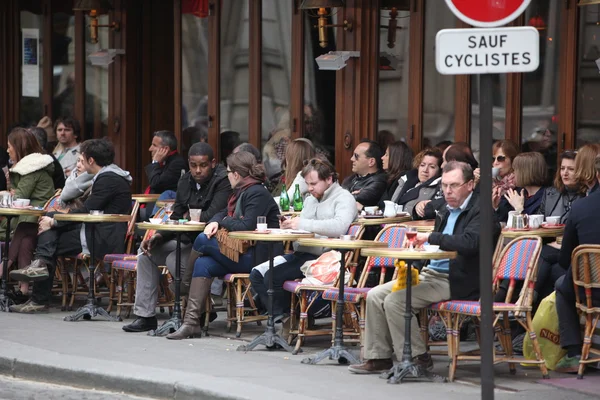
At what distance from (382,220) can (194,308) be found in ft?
5.68

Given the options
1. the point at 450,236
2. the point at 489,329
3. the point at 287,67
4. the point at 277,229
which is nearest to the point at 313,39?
the point at 287,67

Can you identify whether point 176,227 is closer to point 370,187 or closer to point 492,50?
point 370,187

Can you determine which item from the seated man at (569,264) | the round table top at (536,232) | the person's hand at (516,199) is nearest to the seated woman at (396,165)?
the person's hand at (516,199)

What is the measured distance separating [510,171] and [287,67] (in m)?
3.58

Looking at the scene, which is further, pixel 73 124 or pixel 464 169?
pixel 73 124

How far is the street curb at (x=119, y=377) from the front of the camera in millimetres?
7719

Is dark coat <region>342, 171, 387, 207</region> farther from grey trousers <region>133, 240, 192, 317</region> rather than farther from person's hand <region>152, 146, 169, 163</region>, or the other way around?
person's hand <region>152, 146, 169, 163</region>

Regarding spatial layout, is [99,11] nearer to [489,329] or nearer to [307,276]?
[307,276]

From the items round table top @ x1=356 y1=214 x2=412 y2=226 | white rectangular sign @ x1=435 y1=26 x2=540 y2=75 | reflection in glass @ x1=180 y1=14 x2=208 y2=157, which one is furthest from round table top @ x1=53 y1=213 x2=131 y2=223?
white rectangular sign @ x1=435 y1=26 x2=540 y2=75

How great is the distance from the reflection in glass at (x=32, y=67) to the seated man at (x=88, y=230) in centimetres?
575

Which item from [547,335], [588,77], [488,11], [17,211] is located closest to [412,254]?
[547,335]

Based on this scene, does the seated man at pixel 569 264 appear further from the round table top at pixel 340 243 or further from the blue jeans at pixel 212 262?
the blue jeans at pixel 212 262

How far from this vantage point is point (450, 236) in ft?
26.7

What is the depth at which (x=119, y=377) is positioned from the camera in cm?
831
